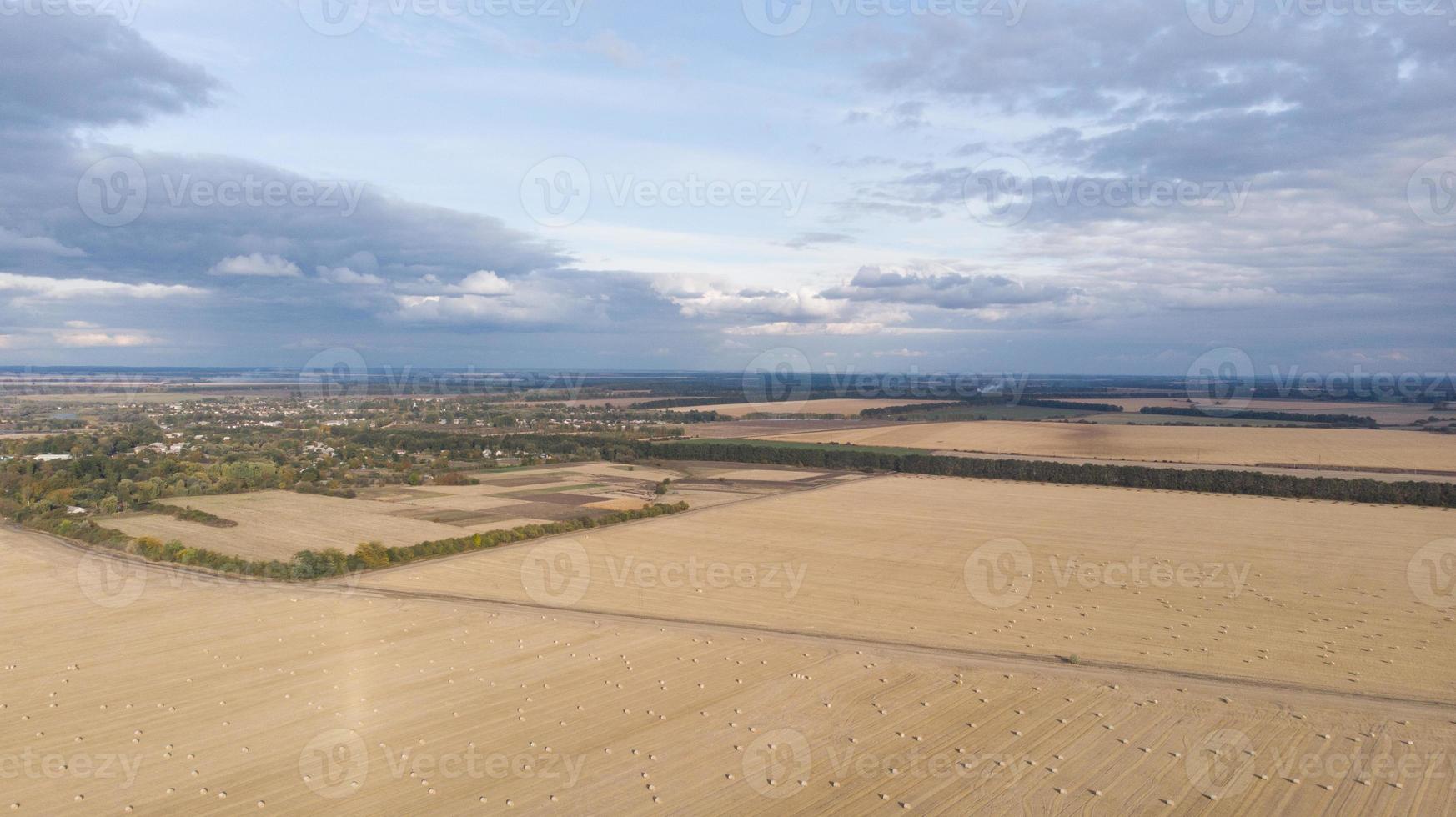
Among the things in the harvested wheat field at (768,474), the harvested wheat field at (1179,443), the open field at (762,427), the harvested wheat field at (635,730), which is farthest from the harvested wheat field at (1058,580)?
the open field at (762,427)

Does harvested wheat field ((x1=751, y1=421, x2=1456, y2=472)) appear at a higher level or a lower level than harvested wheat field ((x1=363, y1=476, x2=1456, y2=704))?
higher

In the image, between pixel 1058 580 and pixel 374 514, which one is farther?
pixel 374 514

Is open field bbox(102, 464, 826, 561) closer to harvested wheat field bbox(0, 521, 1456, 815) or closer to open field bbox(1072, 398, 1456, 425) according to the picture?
harvested wheat field bbox(0, 521, 1456, 815)

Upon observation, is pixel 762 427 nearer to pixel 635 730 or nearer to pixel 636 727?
pixel 636 727

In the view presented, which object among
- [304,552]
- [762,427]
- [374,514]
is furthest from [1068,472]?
[304,552]

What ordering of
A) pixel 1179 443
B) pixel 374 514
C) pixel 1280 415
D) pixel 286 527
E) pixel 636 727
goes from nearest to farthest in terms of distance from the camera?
pixel 636 727 < pixel 286 527 < pixel 374 514 < pixel 1179 443 < pixel 1280 415

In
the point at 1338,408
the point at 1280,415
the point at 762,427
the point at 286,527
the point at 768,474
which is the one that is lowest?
the point at 768,474

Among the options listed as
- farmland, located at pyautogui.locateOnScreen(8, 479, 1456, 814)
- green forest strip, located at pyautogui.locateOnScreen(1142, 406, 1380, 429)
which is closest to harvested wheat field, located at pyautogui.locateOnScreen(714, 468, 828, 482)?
farmland, located at pyautogui.locateOnScreen(8, 479, 1456, 814)

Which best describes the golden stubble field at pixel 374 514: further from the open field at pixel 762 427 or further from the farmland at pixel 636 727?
the open field at pixel 762 427
